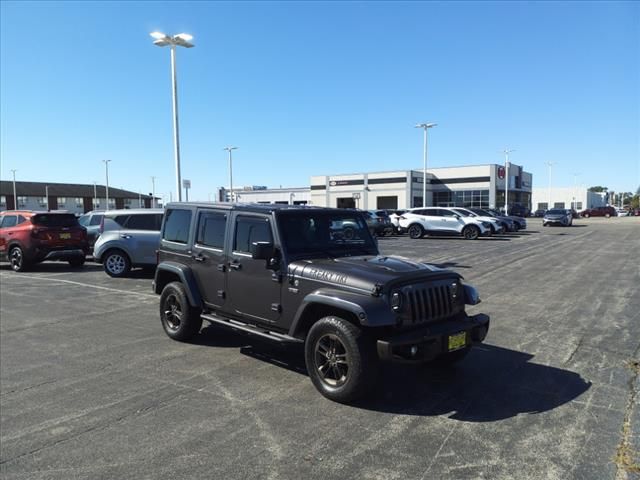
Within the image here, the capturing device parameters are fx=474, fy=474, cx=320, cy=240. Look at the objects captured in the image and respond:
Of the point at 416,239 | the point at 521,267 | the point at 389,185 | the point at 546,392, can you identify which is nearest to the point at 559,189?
the point at 389,185

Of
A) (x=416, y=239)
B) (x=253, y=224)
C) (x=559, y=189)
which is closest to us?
(x=253, y=224)

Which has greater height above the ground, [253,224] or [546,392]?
[253,224]

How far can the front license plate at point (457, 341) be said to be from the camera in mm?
4418

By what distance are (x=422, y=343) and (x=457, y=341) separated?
0.46 metres

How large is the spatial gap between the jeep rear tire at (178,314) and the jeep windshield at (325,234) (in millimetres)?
2032

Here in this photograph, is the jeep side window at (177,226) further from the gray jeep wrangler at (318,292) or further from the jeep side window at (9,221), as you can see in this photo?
the jeep side window at (9,221)

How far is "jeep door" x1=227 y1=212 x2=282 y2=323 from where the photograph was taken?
5219mm

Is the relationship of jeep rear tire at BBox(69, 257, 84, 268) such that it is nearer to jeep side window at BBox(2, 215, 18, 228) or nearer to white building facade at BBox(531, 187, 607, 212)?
jeep side window at BBox(2, 215, 18, 228)

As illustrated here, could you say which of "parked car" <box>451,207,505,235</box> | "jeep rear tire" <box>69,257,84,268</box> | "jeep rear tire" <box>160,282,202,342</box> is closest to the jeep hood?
"jeep rear tire" <box>160,282,202,342</box>

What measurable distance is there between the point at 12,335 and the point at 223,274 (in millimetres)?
3889

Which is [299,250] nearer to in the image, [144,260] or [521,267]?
[144,260]

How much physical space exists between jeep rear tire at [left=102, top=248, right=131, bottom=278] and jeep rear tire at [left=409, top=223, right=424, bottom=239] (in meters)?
18.1

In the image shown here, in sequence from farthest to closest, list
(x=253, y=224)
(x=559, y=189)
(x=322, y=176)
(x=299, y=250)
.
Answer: (x=559, y=189)
(x=322, y=176)
(x=253, y=224)
(x=299, y=250)

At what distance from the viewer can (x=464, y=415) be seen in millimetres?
4195
